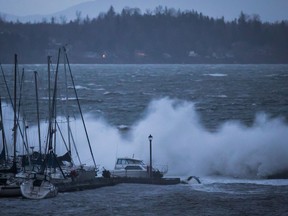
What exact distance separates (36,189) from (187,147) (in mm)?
17969

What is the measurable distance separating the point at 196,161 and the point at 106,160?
515cm

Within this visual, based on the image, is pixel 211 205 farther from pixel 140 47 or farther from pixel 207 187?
pixel 140 47

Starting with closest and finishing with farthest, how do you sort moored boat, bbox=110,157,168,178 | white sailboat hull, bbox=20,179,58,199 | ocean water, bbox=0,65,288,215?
1. ocean water, bbox=0,65,288,215
2. white sailboat hull, bbox=20,179,58,199
3. moored boat, bbox=110,157,168,178

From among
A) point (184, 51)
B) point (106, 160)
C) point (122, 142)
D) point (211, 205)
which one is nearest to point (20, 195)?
point (211, 205)

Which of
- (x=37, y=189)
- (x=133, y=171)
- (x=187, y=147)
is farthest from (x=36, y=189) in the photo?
(x=187, y=147)

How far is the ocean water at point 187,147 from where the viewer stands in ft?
82.5

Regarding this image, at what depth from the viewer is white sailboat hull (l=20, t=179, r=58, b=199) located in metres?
26.4

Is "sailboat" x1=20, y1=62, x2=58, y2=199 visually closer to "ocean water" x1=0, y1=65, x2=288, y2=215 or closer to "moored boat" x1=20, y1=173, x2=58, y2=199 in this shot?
"moored boat" x1=20, y1=173, x2=58, y2=199

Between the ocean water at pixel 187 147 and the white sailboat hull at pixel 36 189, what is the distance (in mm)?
406

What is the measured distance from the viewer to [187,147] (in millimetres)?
43250

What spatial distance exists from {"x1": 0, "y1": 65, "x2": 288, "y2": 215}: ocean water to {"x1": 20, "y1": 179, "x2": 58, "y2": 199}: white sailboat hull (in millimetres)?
406

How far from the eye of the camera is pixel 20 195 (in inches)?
1058

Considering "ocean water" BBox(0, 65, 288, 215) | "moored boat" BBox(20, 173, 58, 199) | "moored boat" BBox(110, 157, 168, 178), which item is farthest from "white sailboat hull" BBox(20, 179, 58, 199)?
"moored boat" BBox(110, 157, 168, 178)

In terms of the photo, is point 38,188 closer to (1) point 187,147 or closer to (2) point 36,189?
(2) point 36,189
